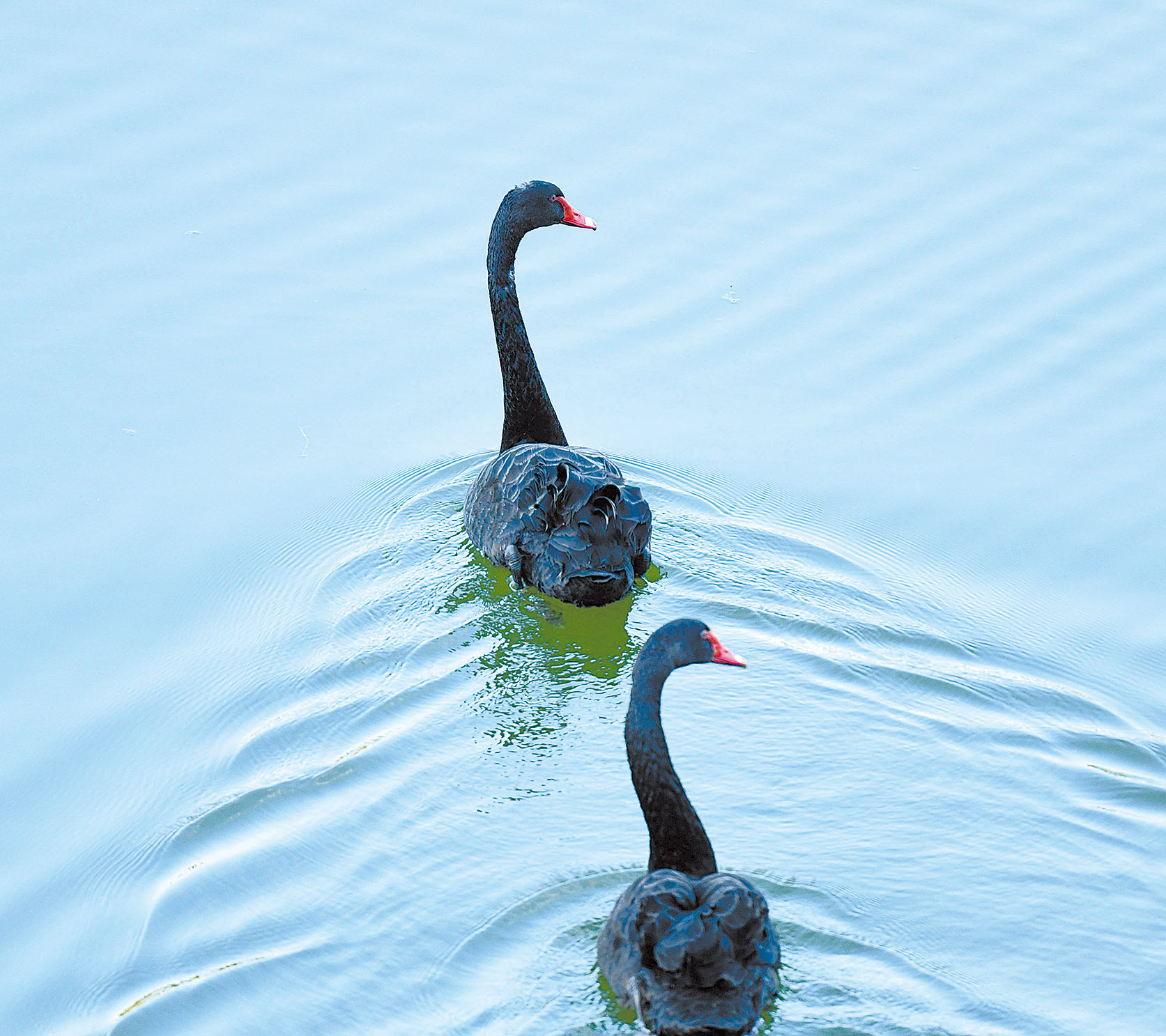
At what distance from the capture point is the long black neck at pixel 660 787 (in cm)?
594

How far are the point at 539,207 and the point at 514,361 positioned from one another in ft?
2.85

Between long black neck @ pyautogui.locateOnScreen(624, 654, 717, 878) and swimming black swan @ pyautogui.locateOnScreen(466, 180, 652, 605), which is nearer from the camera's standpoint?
long black neck @ pyautogui.locateOnScreen(624, 654, 717, 878)

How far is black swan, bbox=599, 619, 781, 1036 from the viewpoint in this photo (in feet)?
17.2

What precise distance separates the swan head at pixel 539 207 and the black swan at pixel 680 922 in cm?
378

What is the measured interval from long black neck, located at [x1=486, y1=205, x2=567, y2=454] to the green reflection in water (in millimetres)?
879

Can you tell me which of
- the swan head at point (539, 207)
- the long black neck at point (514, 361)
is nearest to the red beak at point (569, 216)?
A: the swan head at point (539, 207)

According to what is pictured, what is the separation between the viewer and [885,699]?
7.54m

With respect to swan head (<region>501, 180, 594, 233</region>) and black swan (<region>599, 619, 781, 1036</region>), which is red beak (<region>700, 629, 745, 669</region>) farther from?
swan head (<region>501, 180, 594, 233</region>)

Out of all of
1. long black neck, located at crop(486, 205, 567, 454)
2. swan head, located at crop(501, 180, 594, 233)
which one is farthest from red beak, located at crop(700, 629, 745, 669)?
swan head, located at crop(501, 180, 594, 233)

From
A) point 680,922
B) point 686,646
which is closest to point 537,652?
point 686,646

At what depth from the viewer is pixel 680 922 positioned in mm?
5281

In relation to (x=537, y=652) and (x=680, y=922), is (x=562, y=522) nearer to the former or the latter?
(x=537, y=652)

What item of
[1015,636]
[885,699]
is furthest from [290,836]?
[1015,636]

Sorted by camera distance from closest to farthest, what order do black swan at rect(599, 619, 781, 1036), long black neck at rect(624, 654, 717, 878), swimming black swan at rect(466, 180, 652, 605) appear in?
black swan at rect(599, 619, 781, 1036) → long black neck at rect(624, 654, 717, 878) → swimming black swan at rect(466, 180, 652, 605)
